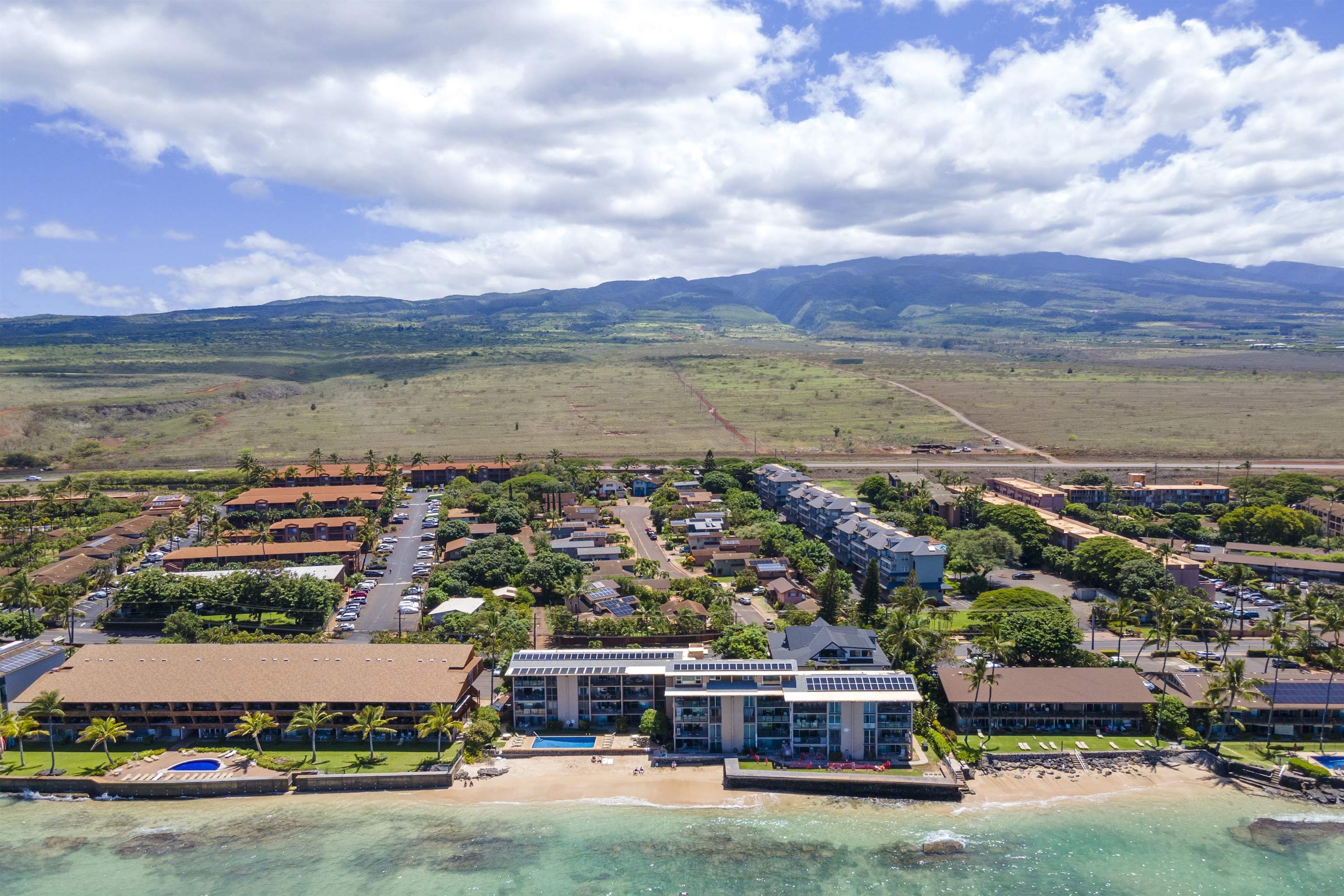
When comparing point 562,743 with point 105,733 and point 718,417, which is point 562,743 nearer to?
point 105,733

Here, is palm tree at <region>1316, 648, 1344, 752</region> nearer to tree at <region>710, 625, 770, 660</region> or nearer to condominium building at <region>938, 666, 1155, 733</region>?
condominium building at <region>938, 666, 1155, 733</region>

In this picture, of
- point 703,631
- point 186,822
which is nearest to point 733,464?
point 703,631

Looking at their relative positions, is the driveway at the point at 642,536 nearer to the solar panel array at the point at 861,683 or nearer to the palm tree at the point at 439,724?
the solar panel array at the point at 861,683

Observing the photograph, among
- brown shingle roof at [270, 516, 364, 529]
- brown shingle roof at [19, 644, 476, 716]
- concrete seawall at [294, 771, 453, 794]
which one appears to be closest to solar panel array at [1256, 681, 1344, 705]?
concrete seawall at [294, 771, 453, 794]

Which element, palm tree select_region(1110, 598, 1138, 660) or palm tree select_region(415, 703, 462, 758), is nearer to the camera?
palm tree select_region(415, 703, 462, 758)

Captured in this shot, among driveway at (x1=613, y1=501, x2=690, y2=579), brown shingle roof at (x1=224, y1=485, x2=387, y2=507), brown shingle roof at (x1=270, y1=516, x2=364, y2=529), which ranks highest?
brown shingle roof at (x1=224, y1=485, x2=387, y2=507)

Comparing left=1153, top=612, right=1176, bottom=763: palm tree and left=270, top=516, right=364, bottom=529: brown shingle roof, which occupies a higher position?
left=270, top=516, right=364, bottom=529: brown shingle roof

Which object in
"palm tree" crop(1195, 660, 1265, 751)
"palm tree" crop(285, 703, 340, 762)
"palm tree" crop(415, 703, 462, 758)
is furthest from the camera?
"palm tree" crop(1195, 660, 1265, 751)

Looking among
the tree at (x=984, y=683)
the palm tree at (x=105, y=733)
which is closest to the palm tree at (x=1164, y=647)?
the tree at (x=984, y=683)
